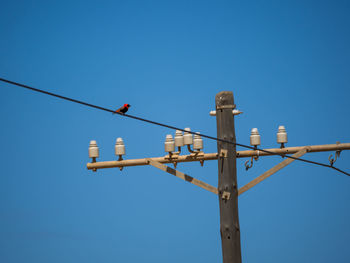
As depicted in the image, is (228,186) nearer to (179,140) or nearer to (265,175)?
(265,175)

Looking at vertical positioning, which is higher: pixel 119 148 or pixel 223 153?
pixel 119 148

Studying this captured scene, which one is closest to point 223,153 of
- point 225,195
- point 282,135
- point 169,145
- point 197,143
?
point 225,195

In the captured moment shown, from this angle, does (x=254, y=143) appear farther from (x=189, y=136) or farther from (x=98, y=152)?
(x=98, y=152)

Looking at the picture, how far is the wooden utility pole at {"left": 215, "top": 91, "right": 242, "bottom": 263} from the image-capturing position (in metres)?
10.6

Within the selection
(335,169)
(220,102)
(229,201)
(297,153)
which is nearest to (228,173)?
(229,201)

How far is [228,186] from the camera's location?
10656mm

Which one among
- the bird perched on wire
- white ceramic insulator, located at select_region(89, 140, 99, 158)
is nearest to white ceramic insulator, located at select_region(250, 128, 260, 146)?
the bird perched on wire

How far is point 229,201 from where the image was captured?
1065cm

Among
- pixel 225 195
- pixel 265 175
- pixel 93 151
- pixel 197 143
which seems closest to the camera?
pixel 225 195

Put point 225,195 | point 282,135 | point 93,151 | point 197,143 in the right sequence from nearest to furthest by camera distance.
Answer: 1. point 225,195
2. point 197,143
3. point 282,135
4. point 93,151


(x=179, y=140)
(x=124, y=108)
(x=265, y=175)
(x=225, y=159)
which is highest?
(x=124, y=108)

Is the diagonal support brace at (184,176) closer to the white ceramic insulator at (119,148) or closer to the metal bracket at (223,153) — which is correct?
the metal bracket at (223,153)

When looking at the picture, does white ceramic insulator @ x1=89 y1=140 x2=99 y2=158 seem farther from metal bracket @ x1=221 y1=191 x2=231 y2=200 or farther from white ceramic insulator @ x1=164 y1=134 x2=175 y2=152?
metal bracket @ x1=221 y1=191 x2=231 y2=200

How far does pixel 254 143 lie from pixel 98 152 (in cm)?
340
